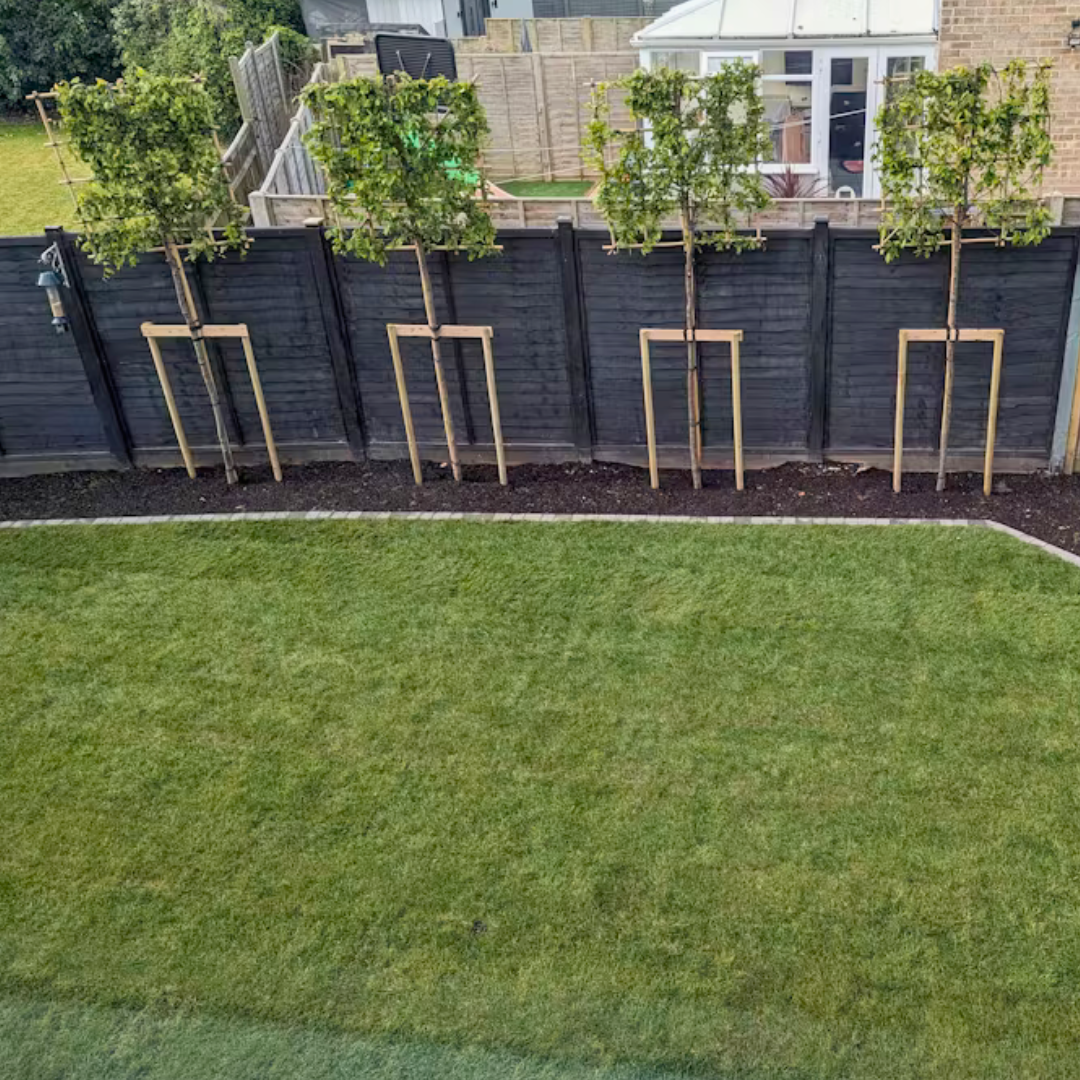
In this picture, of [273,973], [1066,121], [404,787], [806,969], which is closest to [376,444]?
[404,787]

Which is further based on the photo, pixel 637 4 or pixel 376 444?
pixel 637 4

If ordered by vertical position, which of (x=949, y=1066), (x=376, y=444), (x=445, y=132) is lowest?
(x=949, y=1066)

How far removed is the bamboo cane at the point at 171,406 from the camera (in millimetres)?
8797

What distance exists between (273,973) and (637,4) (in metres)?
25.0

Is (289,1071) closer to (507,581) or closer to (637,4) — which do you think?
(507,581)

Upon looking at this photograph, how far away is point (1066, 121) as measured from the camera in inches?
481

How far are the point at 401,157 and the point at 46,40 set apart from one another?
2248 cm

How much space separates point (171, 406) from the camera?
8.92 metres

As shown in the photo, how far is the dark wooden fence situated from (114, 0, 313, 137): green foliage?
10.0 m

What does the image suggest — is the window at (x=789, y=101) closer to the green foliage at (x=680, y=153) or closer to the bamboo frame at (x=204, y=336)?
the green foliage at (x=680, y=153)

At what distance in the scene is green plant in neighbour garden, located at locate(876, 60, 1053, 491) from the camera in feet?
23.1

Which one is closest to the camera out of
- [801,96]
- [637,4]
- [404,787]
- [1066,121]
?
[404,787]

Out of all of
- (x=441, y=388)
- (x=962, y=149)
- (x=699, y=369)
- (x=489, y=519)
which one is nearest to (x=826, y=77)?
(x=699, y=369)

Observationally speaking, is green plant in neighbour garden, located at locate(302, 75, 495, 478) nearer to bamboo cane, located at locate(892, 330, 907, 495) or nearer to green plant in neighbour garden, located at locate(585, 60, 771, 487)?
green plant in neighbour garden, located at locate(585, 60, 771, 487)
